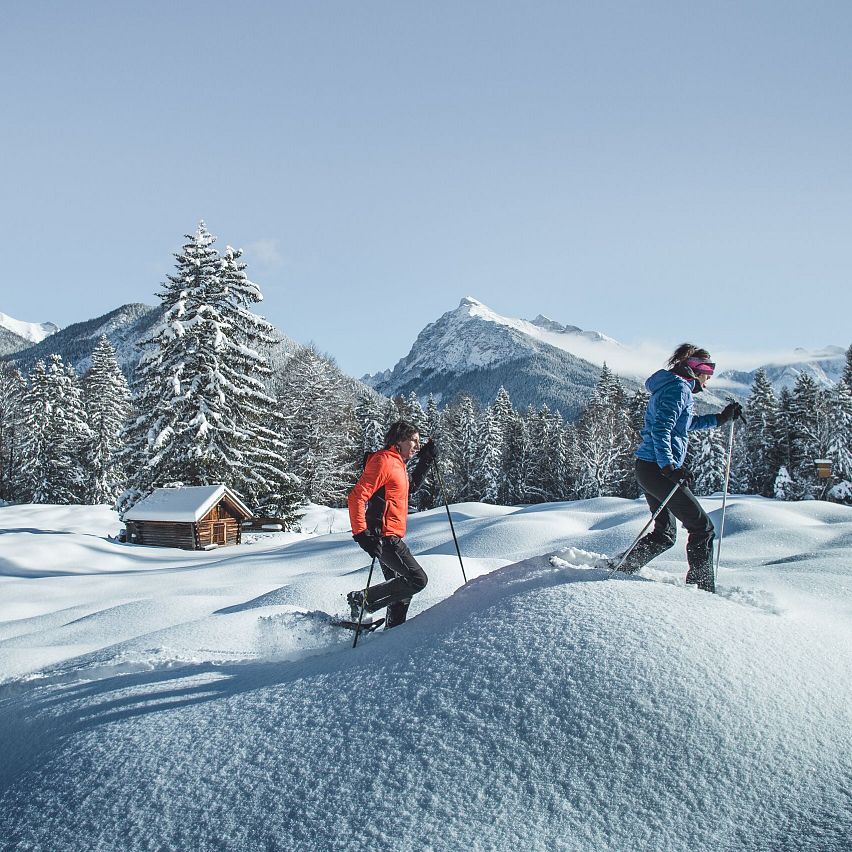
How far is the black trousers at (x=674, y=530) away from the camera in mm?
4520

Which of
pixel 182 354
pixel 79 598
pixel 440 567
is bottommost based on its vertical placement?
pixel 79 598

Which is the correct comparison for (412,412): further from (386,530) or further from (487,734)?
(487,734)

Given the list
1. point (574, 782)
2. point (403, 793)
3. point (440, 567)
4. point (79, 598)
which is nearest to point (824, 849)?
point (574, 782)

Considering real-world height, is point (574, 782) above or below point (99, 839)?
above

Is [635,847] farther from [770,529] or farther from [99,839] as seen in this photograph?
[770,529]

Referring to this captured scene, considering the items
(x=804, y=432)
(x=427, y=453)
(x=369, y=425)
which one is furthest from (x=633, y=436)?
(x=427, y=453)

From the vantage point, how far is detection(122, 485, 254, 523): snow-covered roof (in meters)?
22.1

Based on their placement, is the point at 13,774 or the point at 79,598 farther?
the point at 79,598

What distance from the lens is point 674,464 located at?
4594 millimetres

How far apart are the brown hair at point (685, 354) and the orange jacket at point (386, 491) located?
97.7 inches

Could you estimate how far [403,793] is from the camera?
2.53 m

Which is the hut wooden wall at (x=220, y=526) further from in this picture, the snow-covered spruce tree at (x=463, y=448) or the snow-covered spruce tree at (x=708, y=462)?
the snow-covered spruce tree at (x=708, y=462)

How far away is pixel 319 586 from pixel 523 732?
567 centimetres

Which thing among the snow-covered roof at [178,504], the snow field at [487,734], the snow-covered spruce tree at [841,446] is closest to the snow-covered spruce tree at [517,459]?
the snow-covered spruce tree at [841,446]
